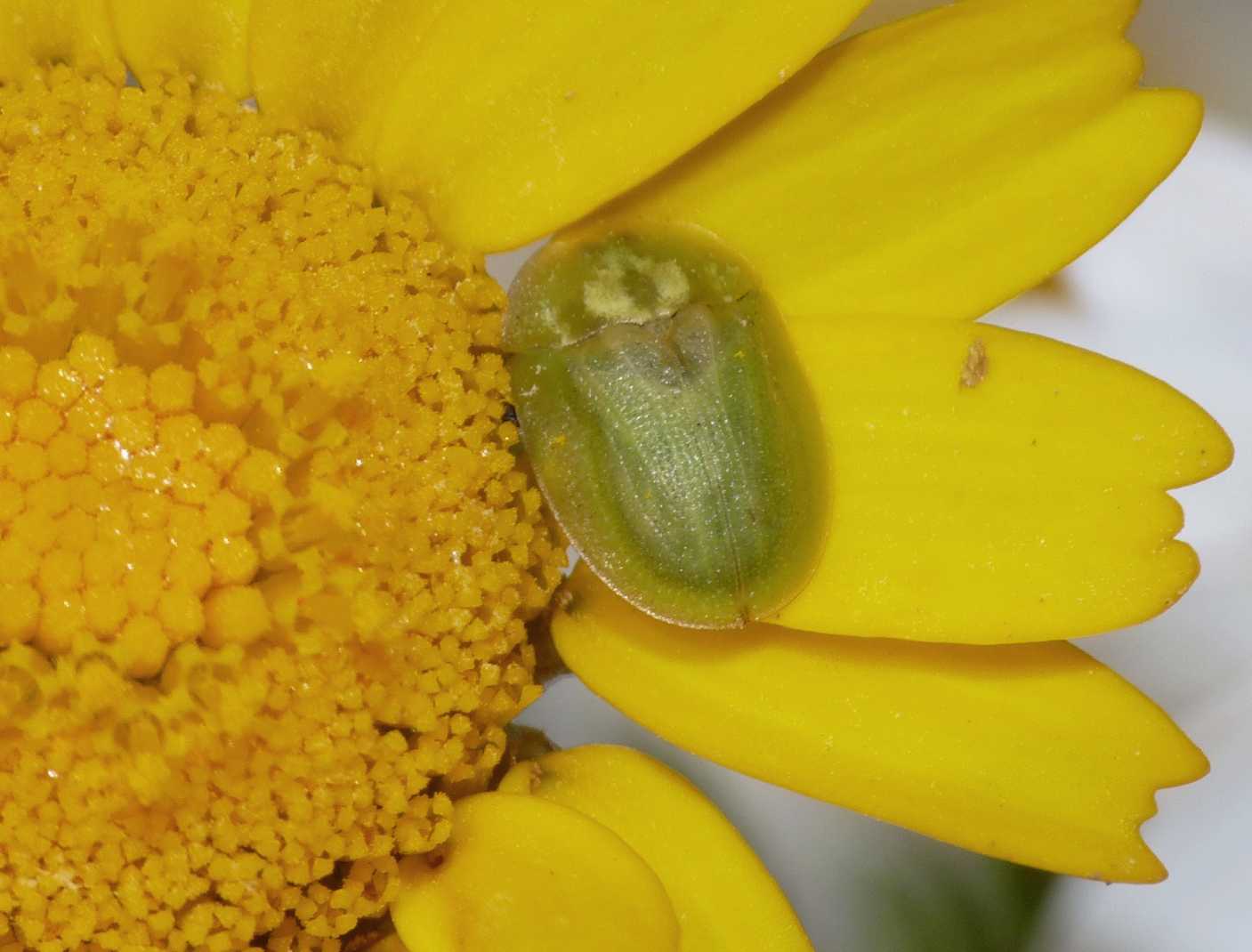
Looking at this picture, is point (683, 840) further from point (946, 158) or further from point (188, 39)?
point (188, 39)

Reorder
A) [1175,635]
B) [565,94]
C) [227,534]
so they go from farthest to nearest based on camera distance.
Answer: [1175,635] < [565,94] < [227,534]

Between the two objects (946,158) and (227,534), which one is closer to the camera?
(227,534)

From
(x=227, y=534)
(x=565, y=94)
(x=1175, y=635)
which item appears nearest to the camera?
(x=227, y=534)

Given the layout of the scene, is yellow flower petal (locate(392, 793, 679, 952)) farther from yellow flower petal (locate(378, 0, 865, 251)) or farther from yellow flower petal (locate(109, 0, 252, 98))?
yellow flower petal (locate(109, 0, 252, 98))

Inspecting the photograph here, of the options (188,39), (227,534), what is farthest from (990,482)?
(188,39)

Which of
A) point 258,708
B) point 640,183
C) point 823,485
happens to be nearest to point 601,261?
point 640,183

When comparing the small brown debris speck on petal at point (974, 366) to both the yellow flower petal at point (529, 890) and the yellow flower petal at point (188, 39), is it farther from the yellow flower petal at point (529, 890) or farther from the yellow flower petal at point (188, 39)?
the yellow flower petal at point (188, 39)

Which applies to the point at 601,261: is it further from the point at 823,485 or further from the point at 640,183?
the point at 823,485
